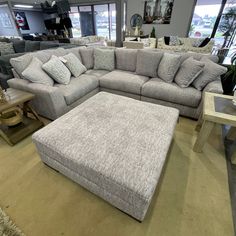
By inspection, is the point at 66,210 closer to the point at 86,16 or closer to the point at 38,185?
the point at 38,185

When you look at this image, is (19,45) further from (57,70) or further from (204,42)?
(204,42)

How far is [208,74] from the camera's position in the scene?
2.06m

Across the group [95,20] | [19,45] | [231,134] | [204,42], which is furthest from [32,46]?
[231,134]

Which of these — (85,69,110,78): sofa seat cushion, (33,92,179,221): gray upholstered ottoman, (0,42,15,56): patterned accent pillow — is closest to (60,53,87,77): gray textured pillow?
(85,69,110,78): sofa seat cushion

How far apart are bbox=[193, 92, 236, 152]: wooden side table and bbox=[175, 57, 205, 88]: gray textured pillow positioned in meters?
0.42

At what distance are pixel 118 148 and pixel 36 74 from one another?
1.72 m

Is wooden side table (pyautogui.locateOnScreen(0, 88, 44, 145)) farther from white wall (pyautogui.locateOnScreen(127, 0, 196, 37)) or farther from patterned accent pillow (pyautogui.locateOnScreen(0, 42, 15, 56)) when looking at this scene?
white wall (pyautogui.locateOnScreen(127, 0, 196, 37))

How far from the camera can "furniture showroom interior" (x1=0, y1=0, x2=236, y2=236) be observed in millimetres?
1088

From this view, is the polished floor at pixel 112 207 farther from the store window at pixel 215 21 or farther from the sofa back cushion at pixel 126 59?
the store window at pixel 215 21

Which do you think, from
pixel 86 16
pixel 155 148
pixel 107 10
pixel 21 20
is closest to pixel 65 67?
pixel 155 148

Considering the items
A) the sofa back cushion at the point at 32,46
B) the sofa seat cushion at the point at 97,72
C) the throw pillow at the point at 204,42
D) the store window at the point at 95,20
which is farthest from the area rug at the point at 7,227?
the store window at the point at 95,20

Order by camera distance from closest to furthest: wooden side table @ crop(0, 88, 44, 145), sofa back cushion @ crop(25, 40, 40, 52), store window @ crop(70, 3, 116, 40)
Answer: wooden side table @ crop(0, 88, 44, 145), sofa back cushion @ crop(25, 40, 40, 52), store window @ crop(70, 3, 116, 40)

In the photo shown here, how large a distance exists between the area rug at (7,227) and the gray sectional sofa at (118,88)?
49.6 inches

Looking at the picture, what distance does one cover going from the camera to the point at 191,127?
215cm
